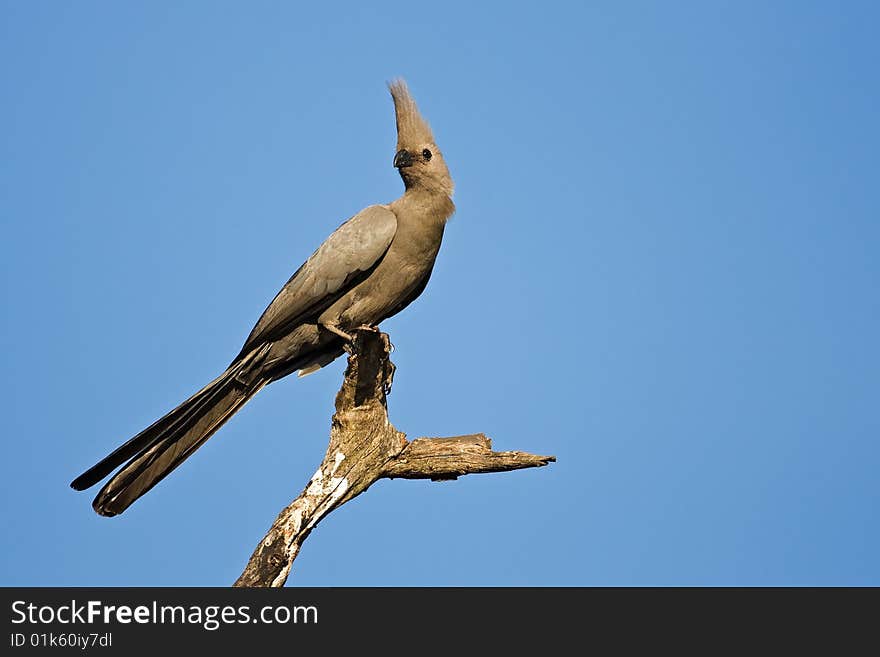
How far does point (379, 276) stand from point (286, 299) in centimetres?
67

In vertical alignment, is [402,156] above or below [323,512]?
above

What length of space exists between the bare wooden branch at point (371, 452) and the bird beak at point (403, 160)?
1.47 meters

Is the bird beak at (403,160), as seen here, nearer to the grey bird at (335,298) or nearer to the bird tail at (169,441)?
the grey bird at (335,298)

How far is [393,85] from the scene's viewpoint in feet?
25.6

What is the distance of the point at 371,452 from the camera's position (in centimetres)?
656

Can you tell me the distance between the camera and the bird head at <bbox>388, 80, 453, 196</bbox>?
24.5ft

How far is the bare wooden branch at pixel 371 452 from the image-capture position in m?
6.37

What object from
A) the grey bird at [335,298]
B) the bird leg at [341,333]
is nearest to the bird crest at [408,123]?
the grey bird at [335,298]

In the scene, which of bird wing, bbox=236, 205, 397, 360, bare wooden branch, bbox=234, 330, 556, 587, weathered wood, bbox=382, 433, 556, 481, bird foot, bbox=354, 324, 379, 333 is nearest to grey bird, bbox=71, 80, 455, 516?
bird wing, bbox=236, 205, 397, 360

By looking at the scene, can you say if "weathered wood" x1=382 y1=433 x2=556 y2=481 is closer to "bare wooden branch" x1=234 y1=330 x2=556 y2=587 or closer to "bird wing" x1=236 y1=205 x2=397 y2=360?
"bare wooden branch" x1=234 y1=330 x2=556 y2=587
